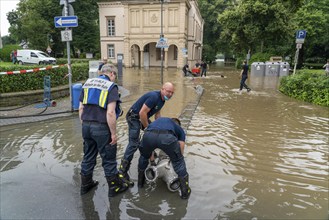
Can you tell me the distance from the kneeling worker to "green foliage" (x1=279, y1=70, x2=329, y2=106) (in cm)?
931

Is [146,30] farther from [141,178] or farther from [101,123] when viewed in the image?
[101,123]

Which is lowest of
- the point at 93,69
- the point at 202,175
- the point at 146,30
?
the point at 202,175

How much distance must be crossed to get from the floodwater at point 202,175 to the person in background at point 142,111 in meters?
0.46

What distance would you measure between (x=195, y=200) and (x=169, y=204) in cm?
40

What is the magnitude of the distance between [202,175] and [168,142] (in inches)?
54.5

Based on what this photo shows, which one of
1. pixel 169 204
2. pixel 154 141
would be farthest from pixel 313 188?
pixel 154 141

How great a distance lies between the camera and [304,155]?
5.71m

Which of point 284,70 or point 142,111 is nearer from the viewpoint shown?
point 142,111

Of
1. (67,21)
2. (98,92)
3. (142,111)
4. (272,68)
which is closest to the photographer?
(98,92)

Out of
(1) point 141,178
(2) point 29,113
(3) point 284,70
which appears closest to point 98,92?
(1) point 141,178

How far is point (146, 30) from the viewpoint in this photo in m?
36.4

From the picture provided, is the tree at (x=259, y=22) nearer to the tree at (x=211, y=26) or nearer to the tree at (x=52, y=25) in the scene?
the tree at (x=52, y=25)

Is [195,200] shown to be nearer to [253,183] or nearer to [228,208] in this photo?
[228,208]

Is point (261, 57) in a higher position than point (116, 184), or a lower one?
higher
